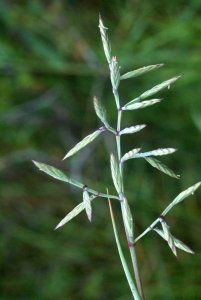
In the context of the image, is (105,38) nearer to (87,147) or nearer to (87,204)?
(87,204)

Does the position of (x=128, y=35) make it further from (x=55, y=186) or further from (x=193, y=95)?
(x=55, y=186)

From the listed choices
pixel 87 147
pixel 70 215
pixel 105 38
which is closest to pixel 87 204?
pixel 70 215

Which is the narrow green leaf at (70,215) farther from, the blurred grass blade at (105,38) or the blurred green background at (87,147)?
the blurred green background at (87,147)

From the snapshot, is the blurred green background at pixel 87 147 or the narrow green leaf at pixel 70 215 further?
the blurred green background at pixel 87 147

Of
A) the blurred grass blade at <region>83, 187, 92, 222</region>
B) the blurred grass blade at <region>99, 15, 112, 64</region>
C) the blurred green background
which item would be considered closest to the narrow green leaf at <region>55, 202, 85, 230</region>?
the blurred grass blade at <region>83, 187, 92, 222</region>

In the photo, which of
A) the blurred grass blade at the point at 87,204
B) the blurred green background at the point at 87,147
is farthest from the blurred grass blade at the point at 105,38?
the blurred green background at the point at 87,147

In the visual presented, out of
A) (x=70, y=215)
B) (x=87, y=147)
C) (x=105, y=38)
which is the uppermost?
(x=105, y=38)

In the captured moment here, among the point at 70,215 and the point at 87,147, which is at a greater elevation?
the point at 87,147

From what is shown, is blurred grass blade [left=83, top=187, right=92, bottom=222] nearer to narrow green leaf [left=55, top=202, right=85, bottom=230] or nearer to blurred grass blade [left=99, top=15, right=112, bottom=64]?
narrow green leaf [left=55, top=202, right=85, bottom=230]
